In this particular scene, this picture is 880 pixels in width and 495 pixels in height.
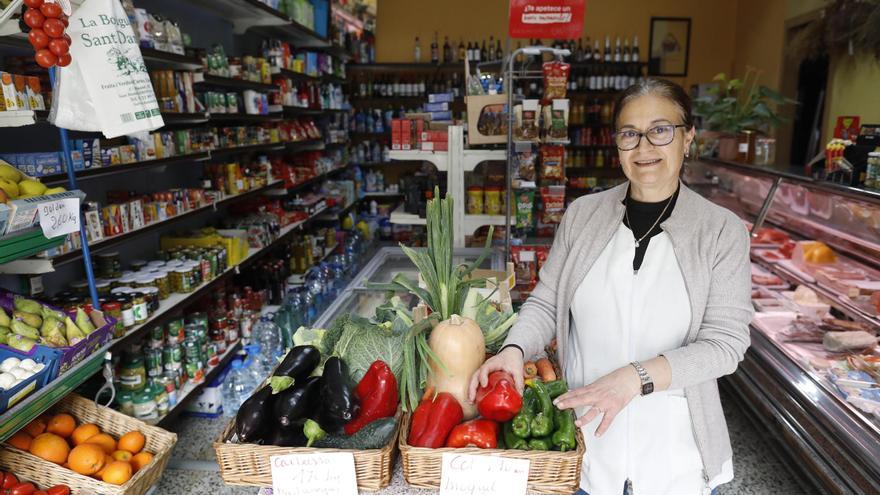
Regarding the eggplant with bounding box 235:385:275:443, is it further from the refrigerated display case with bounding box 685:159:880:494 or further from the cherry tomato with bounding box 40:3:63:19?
the refrigerated display case with bounding box 685:159:880:494

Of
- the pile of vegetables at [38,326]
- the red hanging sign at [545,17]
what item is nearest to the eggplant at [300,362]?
the pile of vegetables at [38,326]

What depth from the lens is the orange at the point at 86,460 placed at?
7.96 ft

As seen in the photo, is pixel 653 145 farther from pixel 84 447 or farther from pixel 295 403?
pixel 84 447

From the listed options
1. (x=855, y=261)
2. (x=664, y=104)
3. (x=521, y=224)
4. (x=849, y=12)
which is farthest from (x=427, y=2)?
(x=664, y=104)

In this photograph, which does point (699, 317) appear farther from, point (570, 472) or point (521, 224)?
point (521, 224)

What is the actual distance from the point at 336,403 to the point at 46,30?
6.13ft

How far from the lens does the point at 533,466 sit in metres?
1.26

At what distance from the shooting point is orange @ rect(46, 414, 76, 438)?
8.59ft

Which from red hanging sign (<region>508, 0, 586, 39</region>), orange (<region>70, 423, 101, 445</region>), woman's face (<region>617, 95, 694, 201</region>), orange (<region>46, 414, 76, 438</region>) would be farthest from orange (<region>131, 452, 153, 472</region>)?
red hanging sign (<region>508, 0, 586, 39</region>)

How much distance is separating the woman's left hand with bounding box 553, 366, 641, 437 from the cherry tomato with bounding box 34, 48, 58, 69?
218 centimetres

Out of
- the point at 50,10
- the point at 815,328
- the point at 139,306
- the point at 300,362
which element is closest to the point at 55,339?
the point at 139,306

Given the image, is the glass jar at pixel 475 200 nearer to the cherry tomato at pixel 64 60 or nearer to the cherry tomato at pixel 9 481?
the cherry tomato at pixel 64 60

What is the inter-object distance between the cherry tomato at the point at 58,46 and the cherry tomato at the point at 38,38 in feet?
0.07

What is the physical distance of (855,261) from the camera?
10.7ft
